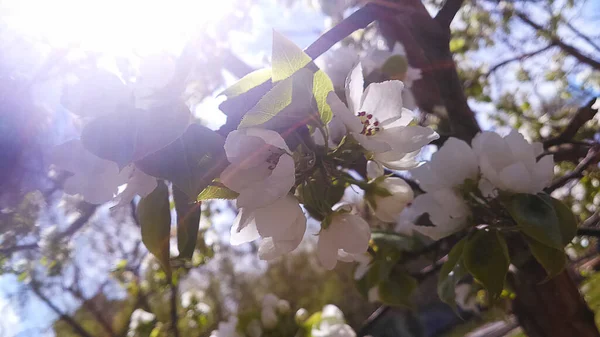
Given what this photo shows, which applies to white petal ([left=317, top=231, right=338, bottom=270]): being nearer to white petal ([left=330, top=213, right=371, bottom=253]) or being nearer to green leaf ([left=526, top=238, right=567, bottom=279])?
white petal ([left=330, top=213, right=371, bottom=253])

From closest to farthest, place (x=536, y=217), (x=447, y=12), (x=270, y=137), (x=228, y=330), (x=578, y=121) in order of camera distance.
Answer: (x=270, y=137) → (x=536, y=217) → (x=447, y=12) → (x=578, y=121) → (x=228, y=330)

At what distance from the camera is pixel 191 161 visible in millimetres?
271

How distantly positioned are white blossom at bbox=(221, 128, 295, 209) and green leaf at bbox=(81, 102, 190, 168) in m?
0.04

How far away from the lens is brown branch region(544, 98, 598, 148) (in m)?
0.58

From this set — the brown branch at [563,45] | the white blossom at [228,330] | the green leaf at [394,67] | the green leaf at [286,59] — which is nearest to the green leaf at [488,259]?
the green leaf at [286,59]

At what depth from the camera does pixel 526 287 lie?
592 mm

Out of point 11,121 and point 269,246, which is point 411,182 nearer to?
point 269,246

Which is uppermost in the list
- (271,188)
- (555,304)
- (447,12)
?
(447,12)

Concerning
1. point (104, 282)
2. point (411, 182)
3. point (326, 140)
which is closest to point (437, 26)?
point (411, 182)

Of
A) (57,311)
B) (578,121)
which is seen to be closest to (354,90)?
(578,121)

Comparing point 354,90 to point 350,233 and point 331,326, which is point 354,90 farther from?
point 331,326

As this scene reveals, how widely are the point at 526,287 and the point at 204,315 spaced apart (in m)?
1.04

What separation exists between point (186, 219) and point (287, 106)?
11 cm

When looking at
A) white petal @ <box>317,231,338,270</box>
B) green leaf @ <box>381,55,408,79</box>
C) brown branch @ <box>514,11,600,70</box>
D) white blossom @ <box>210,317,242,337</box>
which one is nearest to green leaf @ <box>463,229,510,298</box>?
white petal @ <box>317,231,338,270</box>
